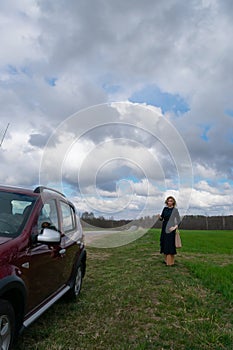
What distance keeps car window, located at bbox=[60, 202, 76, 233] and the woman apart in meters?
4.19

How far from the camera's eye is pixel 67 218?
5.55 metres

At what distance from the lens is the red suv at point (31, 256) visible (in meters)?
2.99

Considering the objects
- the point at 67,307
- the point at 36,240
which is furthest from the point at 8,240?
the point at 67,307

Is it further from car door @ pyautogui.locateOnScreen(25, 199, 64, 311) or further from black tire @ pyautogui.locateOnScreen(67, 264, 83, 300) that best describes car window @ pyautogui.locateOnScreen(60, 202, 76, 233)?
black tire @ pyautogui.locateOnScreen(67, 264, 83, 300)

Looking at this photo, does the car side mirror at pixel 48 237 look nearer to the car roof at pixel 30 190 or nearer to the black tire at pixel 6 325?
the black tire at pixel 6 325

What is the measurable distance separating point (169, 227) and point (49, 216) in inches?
224

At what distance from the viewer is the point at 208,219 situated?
2216 inches

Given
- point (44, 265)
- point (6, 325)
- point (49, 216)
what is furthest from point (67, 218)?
point (6, 325)

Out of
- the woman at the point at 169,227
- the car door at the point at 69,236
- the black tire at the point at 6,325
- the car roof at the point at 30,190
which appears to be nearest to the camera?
the black tire at the point at 6,325

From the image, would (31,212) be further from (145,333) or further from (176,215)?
(176,215)

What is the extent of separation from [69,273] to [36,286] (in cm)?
165

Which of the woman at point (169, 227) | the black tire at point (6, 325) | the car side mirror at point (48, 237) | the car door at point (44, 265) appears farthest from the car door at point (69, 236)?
the woman at point (169, 227)

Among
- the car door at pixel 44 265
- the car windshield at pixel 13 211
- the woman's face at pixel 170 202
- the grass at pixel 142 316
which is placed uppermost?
the woman's face at pixel 170 202

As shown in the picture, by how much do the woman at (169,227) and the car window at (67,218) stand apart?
4195 mm
